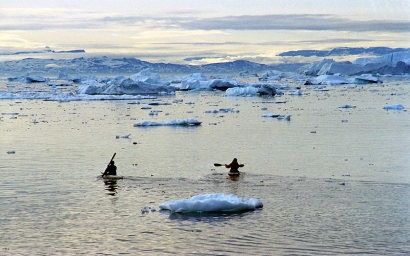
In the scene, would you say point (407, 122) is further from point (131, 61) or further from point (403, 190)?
point (131, 61)

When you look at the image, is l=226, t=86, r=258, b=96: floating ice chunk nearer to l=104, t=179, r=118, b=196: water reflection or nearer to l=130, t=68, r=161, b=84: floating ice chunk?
l=130, t=68, r=161, b=84: floating ice chunk

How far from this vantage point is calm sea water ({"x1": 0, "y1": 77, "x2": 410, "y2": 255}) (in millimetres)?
7211

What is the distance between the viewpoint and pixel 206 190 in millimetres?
10344

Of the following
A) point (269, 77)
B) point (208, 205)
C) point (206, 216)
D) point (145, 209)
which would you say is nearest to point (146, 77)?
point (269, 77)

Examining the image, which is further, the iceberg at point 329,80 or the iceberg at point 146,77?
the iceberg at point 329,80

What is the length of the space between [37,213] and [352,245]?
5.37 meters

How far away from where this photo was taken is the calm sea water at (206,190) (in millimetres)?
7211

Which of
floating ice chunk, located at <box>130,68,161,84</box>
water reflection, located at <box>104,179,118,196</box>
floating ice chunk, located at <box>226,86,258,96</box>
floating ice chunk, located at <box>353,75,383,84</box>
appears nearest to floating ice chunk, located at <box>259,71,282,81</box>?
floating ice chunk, located at <box>353,75,383,84</box>

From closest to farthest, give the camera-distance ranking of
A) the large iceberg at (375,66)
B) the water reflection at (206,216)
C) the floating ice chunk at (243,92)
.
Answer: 1. the water reflection at (206,216)
2. the floating ice chunk at (243,92)
3. the large iceberg at (375,66)

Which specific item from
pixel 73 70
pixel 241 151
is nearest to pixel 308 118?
pixel 241 151

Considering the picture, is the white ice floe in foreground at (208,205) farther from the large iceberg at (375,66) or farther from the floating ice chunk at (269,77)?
the large iceberg at (375,66)

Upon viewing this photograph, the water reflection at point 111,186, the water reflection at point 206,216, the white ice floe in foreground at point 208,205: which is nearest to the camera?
the water reflection at point 206,216

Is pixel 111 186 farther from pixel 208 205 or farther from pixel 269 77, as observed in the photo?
pixel 269 77

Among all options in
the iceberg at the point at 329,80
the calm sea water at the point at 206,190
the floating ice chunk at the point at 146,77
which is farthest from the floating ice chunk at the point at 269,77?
the calm sea water at the point at 206,190
